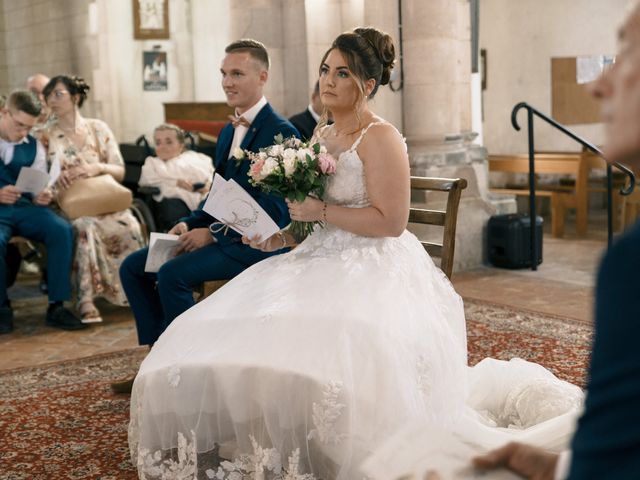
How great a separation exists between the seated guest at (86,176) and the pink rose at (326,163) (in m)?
3.13

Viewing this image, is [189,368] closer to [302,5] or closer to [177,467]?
[177,467]

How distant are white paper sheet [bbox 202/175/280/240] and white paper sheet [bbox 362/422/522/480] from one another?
5.77ft

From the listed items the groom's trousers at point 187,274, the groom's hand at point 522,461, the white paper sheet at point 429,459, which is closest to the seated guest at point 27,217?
the groom's trousers at point 187,274

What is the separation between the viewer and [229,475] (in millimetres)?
2844

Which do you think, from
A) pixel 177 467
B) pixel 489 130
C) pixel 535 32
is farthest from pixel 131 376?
pixel 535 32

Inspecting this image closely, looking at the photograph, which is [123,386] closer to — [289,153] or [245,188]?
[245,188]

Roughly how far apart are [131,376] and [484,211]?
3.64 m

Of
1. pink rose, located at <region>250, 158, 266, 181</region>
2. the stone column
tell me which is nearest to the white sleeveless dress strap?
pink rose, located at <region>250, 158, 266, 181</region>

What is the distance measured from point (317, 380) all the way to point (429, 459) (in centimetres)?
113

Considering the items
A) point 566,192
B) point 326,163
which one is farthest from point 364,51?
point 566,192

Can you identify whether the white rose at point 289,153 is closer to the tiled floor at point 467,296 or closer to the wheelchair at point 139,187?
the tiled floor at point 467,296

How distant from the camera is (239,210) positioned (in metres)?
3.58

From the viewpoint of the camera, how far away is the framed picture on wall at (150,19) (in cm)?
1094

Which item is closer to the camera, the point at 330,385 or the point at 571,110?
the point at 330,385
